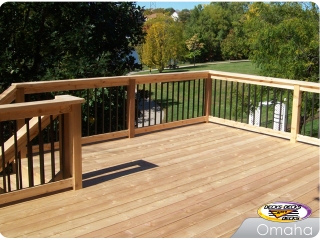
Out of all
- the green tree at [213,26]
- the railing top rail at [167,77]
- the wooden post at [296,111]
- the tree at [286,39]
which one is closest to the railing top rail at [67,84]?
the railing top rail at [167,77]

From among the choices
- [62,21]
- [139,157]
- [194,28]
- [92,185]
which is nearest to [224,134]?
[139,157]

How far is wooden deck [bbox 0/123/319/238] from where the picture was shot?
3512mm

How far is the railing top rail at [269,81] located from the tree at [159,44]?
1710 cm

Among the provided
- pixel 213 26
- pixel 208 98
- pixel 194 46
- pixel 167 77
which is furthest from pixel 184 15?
pixel 167 77

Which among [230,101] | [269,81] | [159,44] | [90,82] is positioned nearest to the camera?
[90,82]

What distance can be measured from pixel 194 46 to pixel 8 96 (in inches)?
1083

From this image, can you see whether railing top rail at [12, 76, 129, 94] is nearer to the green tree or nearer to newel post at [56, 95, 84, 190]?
newel post at [56, 95, 84, 190]

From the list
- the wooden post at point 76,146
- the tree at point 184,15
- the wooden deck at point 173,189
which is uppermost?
the tree at point 184,15

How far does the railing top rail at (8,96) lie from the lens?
15.4 ft

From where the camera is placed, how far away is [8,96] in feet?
15.8

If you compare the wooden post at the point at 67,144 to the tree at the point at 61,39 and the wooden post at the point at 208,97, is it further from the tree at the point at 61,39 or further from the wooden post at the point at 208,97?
the tree at the point at 61,39

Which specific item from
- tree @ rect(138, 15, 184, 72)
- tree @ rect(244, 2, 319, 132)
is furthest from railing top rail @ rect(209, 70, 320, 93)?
tree @ rect(138, 15, 184, 72)

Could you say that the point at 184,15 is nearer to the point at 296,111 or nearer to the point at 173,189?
the point at 296,111

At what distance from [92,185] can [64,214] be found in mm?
717
